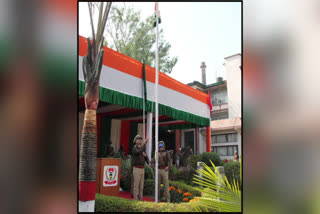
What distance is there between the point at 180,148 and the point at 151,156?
0.51 meters

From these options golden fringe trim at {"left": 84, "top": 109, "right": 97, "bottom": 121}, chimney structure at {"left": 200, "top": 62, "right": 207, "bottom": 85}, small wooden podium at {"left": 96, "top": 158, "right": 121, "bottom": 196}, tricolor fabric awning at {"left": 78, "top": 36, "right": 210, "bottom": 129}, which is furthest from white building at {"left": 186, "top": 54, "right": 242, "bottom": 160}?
golden fringe trim at {"left": 84, "top": 109, "right": 97, "bottom": 121}

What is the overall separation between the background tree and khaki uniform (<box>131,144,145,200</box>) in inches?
52.2

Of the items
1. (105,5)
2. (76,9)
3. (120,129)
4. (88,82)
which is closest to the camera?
(76,9)

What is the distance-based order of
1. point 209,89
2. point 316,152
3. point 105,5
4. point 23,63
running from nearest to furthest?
point 316,152
point 23,63
point 105,5
point 209,89

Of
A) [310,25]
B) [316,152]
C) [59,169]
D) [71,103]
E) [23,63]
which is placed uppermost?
[310,25]

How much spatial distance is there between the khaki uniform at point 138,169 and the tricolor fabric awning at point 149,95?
2.16ft

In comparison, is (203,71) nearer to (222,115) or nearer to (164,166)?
(222,115)

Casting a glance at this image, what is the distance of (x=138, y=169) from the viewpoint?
3.79 m

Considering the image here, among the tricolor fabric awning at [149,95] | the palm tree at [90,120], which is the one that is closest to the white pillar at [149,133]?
the tricolor fabric awning at [149,95]

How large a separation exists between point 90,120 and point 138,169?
1.45 metres

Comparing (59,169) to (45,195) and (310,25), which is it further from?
(310,25)

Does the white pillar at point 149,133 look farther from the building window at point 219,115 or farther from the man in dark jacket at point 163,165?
the building window at point 219,115

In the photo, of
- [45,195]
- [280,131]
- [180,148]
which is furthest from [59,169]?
[180,148]

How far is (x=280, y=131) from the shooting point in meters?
1.53
